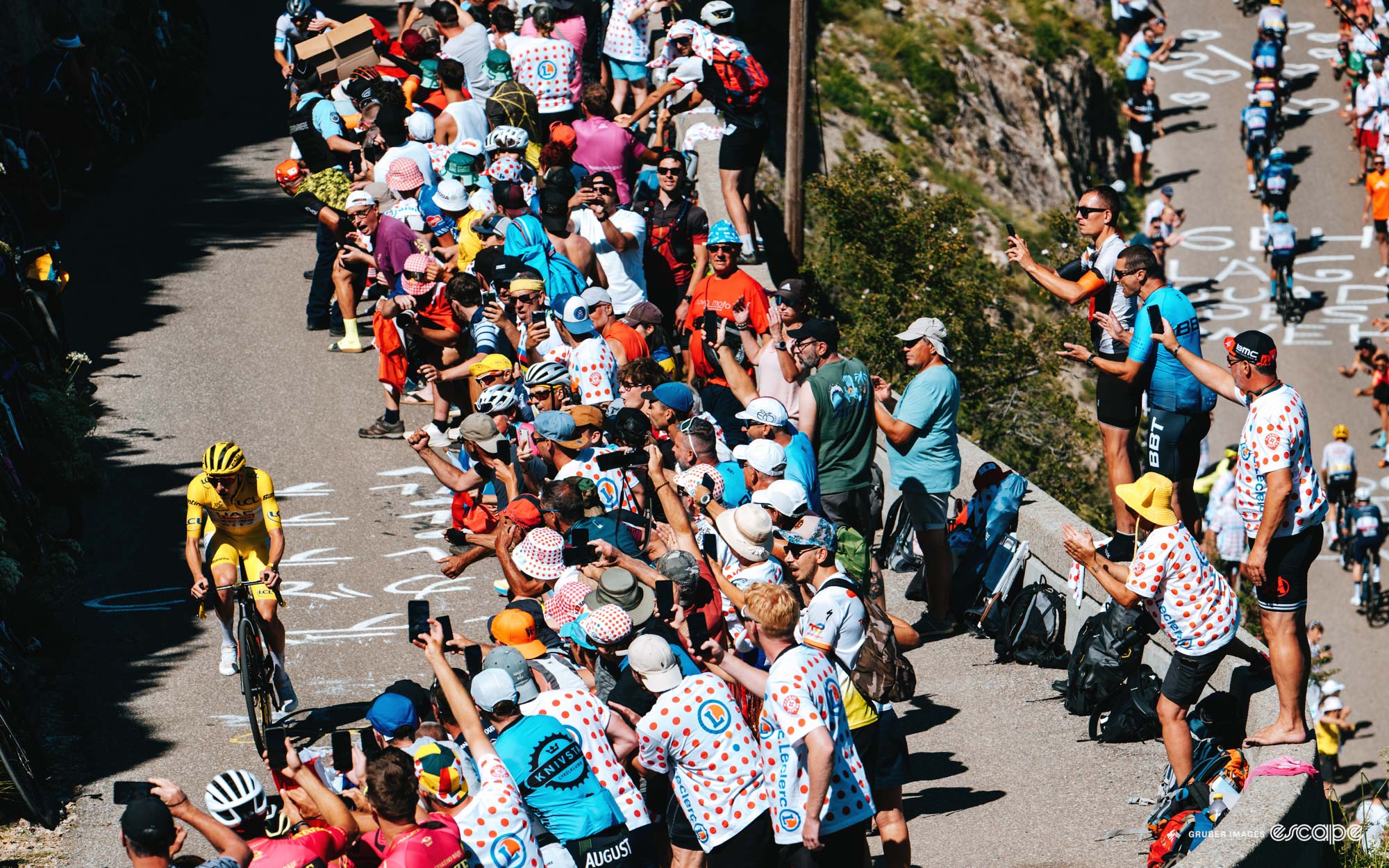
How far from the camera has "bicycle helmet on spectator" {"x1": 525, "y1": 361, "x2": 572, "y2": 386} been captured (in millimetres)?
10461

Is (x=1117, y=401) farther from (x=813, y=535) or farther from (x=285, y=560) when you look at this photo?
(x=285, y=560)

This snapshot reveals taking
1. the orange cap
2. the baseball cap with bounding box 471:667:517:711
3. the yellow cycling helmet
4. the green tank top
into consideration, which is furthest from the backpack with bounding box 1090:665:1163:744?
the yellow cycling helmet

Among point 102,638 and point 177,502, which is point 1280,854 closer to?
point 102,638

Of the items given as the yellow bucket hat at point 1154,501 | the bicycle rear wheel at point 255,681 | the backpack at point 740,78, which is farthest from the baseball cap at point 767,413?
the backpack at point 740,78

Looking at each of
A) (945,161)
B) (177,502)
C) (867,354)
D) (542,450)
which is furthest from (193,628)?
(945,161)

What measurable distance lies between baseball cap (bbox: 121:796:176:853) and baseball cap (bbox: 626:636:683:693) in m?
2.01

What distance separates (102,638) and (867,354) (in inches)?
401

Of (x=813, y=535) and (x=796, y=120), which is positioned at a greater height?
(x=796, y=120)

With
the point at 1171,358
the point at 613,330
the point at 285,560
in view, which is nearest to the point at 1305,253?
the point at 1171,358

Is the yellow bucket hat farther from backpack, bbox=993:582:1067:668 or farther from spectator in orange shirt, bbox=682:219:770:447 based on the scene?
spectator in orange shirt, bbox=682:219:770:447

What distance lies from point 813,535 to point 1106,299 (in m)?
3.91

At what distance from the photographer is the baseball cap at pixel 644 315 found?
11.8 m

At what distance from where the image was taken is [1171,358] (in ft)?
34.8

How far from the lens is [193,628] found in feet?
37.6
